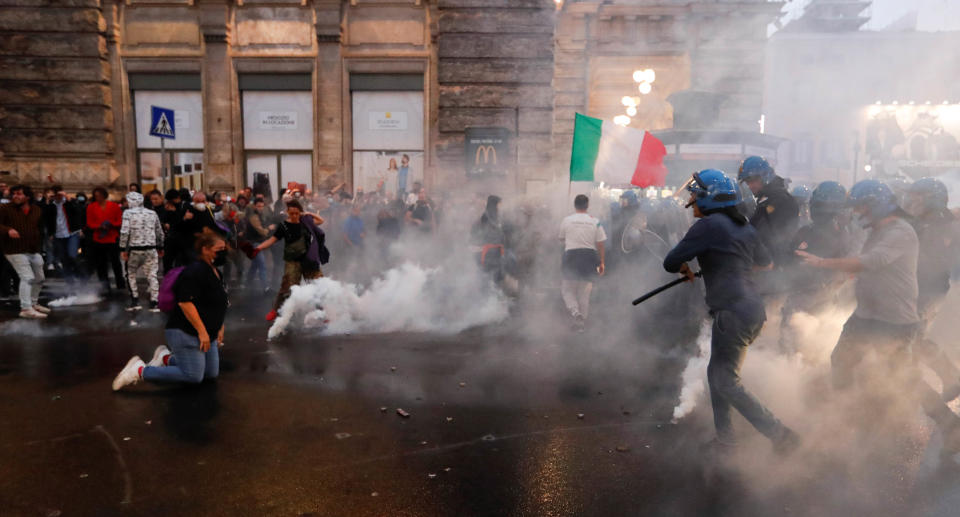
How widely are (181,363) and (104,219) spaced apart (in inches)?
225

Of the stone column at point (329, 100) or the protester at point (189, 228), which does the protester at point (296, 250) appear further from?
the stone column at point (329, 100)

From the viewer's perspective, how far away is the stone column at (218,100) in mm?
14289

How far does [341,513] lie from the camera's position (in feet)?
11.1

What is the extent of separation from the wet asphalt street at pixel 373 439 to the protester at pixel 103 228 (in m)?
3.56

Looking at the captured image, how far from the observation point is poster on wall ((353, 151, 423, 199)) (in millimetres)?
15008

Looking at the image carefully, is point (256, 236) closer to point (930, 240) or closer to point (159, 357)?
point (159, 357)

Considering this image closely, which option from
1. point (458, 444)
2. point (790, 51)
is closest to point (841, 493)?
point (458, 444)

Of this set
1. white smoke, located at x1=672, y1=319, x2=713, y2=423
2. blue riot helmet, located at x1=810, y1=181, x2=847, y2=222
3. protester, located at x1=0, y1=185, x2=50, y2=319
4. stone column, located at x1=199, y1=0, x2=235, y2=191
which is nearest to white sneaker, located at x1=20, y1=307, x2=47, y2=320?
protester, located at x1=0, y1=185, x2=50, y2=319

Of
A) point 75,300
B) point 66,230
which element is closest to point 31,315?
point 75,300

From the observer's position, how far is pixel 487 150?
45.9ft

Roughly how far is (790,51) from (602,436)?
101ft

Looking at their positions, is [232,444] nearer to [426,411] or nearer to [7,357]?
[426,411]

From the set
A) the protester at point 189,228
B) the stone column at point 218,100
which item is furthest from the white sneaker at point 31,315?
the stone column at point 218,100

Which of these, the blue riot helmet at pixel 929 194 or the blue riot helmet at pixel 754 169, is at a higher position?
the blue riot helmet at pixel 754 169
